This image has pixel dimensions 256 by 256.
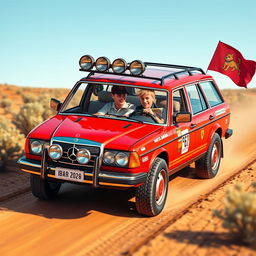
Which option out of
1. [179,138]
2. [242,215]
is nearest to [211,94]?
[179,138]

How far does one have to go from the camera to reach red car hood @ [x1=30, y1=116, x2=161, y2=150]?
6293mm

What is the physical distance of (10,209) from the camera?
7.48 meters

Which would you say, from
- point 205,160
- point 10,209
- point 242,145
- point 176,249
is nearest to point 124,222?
point 176,249

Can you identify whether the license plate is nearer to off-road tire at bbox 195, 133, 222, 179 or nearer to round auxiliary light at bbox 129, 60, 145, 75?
round auxiliary light at bbox 129, 60, 145, 75

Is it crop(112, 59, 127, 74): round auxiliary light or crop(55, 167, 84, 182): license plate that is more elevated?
crop(112, 59, 127, 74): round auxiliary light

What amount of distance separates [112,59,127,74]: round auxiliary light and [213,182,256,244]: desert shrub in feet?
10.5

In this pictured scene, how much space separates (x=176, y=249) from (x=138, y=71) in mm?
3208

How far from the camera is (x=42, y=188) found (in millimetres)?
7438

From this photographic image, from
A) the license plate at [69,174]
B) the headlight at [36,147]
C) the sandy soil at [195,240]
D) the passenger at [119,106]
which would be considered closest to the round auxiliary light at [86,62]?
the passenger at [119,106]

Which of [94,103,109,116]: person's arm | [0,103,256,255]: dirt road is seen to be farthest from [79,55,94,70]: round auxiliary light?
[0,103,256,255]: dirt road

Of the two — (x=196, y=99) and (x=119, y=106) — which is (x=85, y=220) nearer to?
(x=119, y=106)

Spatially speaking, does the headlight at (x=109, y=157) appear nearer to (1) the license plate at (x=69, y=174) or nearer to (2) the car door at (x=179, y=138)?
(1) the license plate at (x=69, y=174)

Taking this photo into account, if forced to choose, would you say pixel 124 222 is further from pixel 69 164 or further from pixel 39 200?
pixel 39 200

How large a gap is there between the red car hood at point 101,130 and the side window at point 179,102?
0.85 metres
